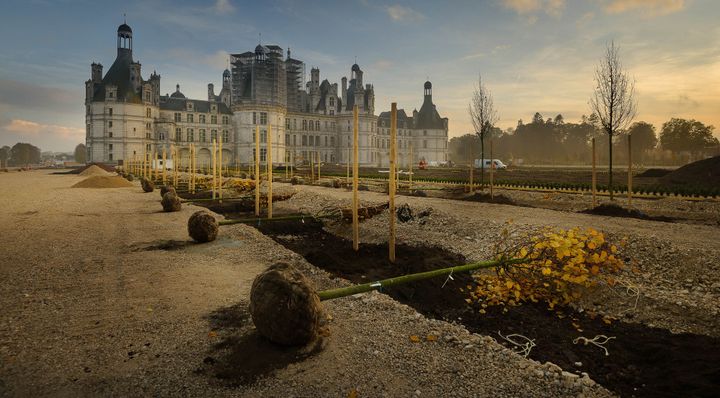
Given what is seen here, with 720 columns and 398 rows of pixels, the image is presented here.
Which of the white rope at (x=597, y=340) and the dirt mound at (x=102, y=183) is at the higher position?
the dirt mound at (x=102, y=183)

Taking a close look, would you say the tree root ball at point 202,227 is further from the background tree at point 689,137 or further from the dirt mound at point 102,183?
the background tree at point 689,137

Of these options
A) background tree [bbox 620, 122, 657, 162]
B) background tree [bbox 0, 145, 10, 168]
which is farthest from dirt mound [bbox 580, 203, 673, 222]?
background tree [bbox 0, 145, 10, 168]

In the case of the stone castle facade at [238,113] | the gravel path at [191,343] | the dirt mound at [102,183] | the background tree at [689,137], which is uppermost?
the stone castle facade at [238,113]

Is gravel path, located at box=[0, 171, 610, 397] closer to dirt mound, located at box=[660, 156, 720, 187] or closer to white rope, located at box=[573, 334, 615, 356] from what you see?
white rope, located at box=[573, 334, 615, 356]

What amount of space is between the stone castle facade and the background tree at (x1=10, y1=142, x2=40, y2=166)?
189ft

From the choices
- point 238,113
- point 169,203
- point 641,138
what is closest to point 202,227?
point 169,203

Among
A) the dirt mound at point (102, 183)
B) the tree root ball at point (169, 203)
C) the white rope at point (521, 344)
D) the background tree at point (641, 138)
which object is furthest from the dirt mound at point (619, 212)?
the background tree at point (641, 138)

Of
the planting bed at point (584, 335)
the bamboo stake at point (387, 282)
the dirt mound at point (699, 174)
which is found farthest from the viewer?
the dirt mound at point (699, 174)

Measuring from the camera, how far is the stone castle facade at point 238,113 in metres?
71.7

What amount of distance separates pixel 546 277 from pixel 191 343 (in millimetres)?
5082

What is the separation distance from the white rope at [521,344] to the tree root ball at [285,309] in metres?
2.21

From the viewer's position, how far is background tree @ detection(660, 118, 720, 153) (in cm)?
6245

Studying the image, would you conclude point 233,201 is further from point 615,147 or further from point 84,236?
point 615,147

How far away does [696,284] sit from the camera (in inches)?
253
